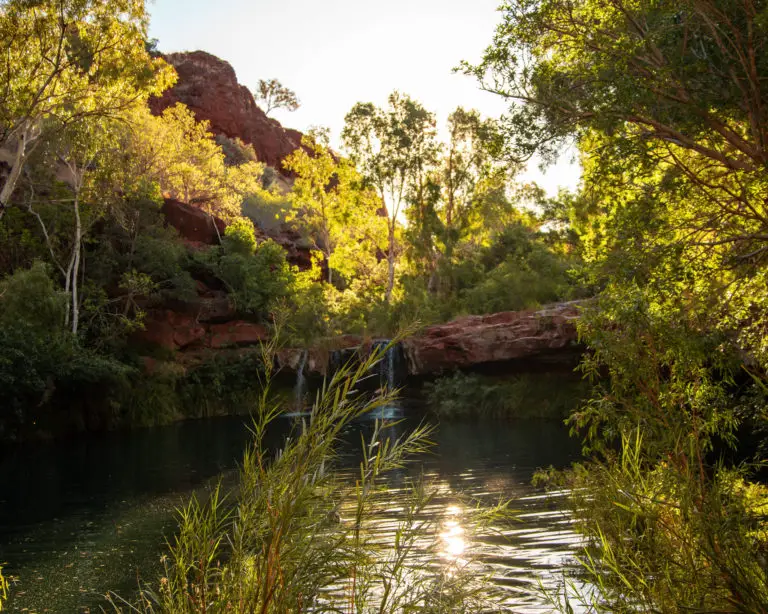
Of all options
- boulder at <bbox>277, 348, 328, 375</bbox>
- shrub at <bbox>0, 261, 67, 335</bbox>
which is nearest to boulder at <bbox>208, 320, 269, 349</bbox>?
boulder at <bbox>277, 348, 328, 375</bbox>

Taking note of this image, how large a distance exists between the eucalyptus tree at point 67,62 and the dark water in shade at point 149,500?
21.0ft

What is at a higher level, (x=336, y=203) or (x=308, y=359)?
(x=336, y=203)

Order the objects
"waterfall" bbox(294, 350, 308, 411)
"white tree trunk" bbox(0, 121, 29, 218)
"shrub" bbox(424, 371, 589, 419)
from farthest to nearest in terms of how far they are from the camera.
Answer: "waterfall" bbox(294, 350, 308, 411) < "shrub" bbox(424, 371, 589, 419) < "white tree trunk" bbox(0, 121, 29, 218)

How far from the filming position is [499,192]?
1497 inches

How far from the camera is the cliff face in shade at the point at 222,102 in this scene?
63531mm

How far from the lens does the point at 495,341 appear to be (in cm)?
2609

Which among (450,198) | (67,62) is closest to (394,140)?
(450,198)

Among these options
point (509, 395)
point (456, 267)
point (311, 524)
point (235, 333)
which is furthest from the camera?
point (456, 267)

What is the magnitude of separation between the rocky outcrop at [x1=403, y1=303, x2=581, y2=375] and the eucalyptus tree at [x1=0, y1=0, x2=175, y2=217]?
1329 cm

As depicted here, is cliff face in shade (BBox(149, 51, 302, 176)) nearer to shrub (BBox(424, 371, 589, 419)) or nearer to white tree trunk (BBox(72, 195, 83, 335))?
white tree trunk (BBox(72, 195, 83, 335))

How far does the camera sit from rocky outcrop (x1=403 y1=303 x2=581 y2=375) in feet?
81.6

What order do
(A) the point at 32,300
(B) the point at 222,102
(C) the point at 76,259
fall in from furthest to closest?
(B) the point at 222,102 < (C) the point at 76,259 < (A) the point at 32,300

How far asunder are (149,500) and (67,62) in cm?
965

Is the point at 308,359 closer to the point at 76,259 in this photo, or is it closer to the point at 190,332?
the point at 190,332
